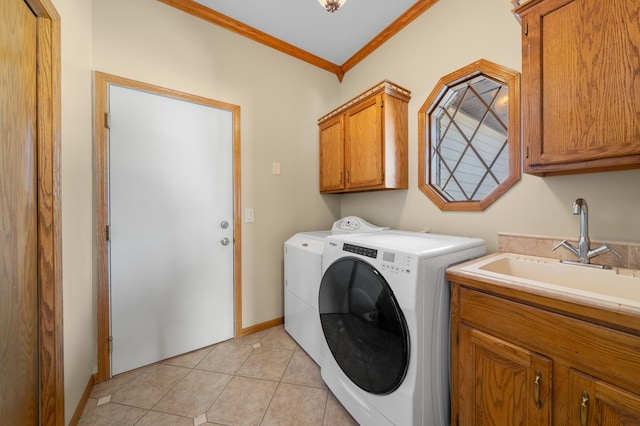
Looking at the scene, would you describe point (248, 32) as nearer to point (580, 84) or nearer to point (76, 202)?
point (76, 202)

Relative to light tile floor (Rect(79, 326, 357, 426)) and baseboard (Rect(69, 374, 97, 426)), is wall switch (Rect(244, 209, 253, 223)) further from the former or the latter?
baseboard (Rect(69, 374, 97, 426))

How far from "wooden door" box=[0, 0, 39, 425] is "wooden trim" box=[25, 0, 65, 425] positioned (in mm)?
20

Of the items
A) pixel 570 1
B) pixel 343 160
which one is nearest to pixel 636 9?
pixel 570 1

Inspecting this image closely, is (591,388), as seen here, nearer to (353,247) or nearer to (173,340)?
(353,247)

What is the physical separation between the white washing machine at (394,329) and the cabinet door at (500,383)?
0.36 ft

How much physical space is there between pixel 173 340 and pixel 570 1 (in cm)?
293

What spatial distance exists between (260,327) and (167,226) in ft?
3.97

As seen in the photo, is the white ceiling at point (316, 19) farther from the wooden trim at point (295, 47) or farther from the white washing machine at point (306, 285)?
the white washing machine at point (306, 285)

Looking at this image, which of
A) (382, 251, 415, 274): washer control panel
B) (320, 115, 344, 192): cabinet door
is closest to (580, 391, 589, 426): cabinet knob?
(382, 251, 415, 274): washer control panel

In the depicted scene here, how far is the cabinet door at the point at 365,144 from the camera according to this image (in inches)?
71.9

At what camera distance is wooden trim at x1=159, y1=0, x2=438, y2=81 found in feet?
5.85

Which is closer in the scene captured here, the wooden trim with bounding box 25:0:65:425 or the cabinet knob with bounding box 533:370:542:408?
the cabinet knob with bounding box 533:370:542:408

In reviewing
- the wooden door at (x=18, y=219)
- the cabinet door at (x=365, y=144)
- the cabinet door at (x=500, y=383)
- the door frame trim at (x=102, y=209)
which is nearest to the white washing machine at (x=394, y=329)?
the cabinet door at (x=500, y=383)

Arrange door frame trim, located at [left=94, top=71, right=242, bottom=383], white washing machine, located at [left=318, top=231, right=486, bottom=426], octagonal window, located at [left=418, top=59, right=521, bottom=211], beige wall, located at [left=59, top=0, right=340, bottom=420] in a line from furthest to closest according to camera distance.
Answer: door frame trim, located at [left=94, top=71, right=242, bottom=383]
octagonal window, located at [left=418, top=59, right=521, bottom=211]
beige wall, located at [left=59, top=0, right=340, bottom=420]
white washing machine, located at [left=318, top=231, right=486, bottom=426]
